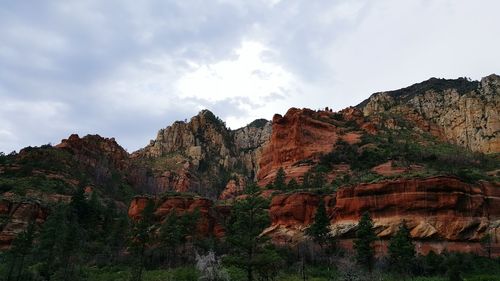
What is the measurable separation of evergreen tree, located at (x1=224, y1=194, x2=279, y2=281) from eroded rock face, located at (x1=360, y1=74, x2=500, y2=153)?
9588 centimetres

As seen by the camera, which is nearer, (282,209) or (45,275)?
(45,275)

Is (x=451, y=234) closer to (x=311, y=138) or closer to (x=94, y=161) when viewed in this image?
(x=311, y=138)

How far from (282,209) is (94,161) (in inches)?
3082

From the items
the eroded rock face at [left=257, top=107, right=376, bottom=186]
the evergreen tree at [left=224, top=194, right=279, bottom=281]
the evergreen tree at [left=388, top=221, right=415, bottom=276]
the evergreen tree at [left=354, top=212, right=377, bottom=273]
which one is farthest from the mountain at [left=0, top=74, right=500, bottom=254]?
the evergreen tree at [left=224, top=194, right=279, bottom=281]

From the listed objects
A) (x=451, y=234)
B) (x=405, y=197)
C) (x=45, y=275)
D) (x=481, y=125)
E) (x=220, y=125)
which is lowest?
(x=45, y=275)

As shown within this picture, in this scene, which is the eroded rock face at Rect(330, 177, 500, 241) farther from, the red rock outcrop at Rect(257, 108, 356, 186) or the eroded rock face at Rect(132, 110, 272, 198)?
the eroded rock face at Rect(132, 110, 272, 198)

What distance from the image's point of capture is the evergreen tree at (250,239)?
35250 millimetres

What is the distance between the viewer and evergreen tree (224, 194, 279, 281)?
35.2 metres

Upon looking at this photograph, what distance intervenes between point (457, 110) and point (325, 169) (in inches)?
2374

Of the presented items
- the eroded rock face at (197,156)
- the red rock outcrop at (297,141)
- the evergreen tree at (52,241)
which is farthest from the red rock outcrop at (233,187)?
the evergreen tree at (52,241)


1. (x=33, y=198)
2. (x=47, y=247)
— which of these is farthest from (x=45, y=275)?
(x=33, y=198)

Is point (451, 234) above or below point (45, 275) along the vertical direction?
above

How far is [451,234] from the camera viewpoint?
61906 mm

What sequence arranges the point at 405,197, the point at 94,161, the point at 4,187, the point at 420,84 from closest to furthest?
the point at 405,197, the point at 4,187, the point at 94,161, the point at 420,84
